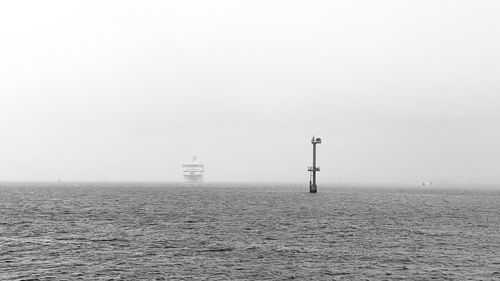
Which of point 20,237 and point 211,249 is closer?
point 211,249

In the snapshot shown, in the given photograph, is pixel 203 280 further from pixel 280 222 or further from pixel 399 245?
pixel 280 222

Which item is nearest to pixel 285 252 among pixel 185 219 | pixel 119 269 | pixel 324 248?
pixel 324 248

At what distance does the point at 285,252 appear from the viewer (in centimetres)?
4506

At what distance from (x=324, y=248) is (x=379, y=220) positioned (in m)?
31.3

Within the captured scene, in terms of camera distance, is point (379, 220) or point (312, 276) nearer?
point (312, 276)

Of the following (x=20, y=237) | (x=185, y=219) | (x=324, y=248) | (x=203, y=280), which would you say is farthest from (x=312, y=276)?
(x=185, y=219)

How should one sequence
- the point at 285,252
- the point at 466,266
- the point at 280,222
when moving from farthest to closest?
1. the point at 280,222
2. the point at 285,252
3. the point at 466,266

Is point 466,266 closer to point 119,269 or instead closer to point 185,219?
point 119,269

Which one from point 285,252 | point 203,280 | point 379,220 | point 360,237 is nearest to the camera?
point 203,280

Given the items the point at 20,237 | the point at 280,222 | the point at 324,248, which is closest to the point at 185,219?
the point at 280,222

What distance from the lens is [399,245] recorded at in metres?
49.8

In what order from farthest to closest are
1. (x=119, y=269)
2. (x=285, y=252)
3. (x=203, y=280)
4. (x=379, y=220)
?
1. (x=379, y=220)
2. (x=285, y=252)
3. (x=119, y=269)
4. (x=203, y=280)

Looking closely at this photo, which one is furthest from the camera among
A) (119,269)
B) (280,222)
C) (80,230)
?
(280,222)

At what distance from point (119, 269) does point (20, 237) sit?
21.9m
